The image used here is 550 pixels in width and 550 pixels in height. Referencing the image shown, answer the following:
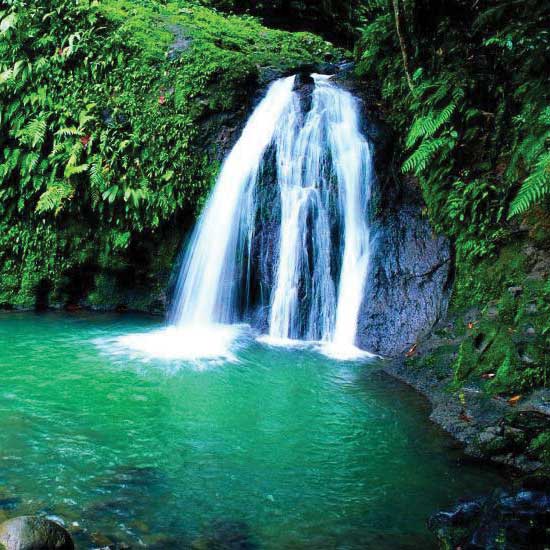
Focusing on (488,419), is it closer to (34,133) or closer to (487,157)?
(487,157)

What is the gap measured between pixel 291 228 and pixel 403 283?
1867 mm

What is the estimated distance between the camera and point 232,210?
8.62m

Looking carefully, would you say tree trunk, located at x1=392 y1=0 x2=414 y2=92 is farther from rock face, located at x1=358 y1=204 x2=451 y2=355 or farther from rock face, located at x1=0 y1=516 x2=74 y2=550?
rock face, located at x1=0 y1=516 x2=74 y2=550

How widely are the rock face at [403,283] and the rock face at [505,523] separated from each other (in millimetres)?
3871

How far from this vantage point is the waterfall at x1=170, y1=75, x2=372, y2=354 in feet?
26.6

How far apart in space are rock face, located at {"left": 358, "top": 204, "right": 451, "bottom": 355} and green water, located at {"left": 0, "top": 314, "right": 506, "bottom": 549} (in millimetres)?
701

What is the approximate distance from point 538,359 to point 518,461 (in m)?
1.24

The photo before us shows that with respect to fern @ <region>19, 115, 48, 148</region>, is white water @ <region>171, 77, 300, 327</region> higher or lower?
lower

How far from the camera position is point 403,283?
7.65 meters

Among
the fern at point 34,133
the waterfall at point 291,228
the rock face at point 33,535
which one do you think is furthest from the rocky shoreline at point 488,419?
the fern at point 34,133

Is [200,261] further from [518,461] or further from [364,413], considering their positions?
[518,461]

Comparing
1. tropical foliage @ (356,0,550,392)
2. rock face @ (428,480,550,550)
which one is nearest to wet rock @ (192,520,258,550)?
rock face @ (428,480,550,550)

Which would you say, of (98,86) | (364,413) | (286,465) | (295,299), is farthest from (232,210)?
(286,465)

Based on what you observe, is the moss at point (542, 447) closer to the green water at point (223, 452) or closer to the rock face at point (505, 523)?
the green water at point (223, 452)
